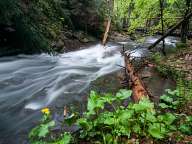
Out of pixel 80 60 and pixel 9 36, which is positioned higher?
pixel 9 36

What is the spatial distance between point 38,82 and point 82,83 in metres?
1.40

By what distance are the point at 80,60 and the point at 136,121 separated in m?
9.34

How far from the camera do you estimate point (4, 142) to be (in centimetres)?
521

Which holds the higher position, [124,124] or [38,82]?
[124,124]

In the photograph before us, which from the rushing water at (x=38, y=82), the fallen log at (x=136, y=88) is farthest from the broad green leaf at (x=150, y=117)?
the rushing water at (x=38, y=82)

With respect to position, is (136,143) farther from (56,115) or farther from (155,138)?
(56,115)

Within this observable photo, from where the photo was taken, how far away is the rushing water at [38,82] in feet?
20.5

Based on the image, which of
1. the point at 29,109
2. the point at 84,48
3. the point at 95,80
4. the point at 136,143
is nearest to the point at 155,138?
the point at 136,143

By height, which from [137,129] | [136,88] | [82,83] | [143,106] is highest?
[143,106]

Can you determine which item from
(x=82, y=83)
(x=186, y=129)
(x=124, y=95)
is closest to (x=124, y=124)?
(x=124, y=95)

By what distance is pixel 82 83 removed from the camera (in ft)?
29.6

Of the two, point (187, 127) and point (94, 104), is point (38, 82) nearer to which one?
point (94, 104)

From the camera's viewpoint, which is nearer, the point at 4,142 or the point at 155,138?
the point at 155,138

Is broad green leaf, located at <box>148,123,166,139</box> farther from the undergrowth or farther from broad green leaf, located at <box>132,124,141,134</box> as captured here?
broad green leaf, located at <box>132,124,141,134</box>
